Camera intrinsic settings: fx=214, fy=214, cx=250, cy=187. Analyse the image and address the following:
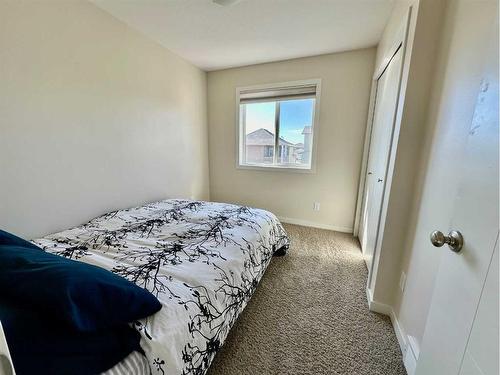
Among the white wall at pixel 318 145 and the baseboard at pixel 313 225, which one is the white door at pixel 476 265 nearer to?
the white wall at pixel 318 145

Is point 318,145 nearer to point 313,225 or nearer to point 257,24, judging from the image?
point 313,225

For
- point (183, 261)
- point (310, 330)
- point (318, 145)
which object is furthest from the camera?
point (318, 145)

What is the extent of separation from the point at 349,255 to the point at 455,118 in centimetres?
180

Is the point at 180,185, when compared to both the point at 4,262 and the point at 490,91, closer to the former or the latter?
the point at 4,262


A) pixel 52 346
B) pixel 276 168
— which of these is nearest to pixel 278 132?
pixel 276 168

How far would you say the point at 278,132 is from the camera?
10.8 ft

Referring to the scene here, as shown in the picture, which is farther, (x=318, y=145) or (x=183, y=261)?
(x=318, y=145)

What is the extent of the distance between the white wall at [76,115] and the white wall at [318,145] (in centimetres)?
91

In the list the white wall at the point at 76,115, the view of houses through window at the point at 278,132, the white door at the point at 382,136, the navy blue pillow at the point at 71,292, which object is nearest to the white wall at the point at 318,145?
the view of houses through window at the point at 278,132

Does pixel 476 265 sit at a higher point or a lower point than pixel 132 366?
higher

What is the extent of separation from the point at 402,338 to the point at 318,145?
2.27 meters

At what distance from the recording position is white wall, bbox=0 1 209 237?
1.47 m

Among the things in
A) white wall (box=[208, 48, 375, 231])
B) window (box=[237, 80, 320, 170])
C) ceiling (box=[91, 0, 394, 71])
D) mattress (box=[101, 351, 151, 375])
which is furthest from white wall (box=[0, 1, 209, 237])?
mattress (box=[101, 351, 151, 375])

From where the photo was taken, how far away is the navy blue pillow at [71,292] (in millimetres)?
690
